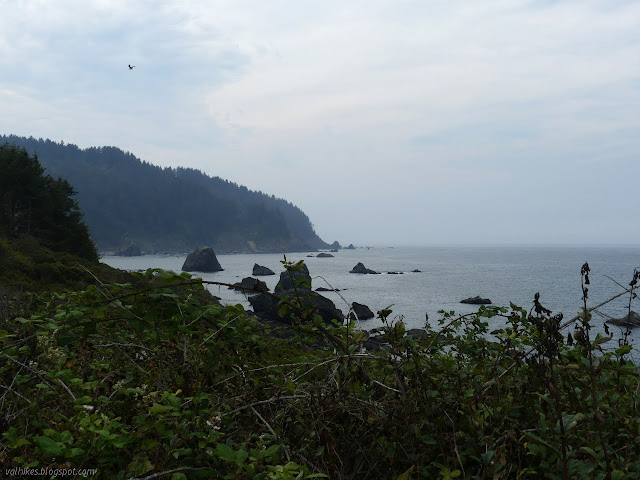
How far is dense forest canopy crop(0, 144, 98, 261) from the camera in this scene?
37688mm

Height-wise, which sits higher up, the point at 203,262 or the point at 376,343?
the point at 376,343

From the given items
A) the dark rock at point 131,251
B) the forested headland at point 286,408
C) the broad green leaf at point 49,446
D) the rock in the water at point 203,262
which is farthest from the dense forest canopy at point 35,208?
Result: the dark rock at point 131,251

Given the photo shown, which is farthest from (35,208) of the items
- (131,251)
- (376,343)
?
(131,251)

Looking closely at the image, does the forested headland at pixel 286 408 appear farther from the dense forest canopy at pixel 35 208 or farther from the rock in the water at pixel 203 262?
the rock in the water at pixel 203 262

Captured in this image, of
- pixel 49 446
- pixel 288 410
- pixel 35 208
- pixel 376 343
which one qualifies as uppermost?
pixel 35 208

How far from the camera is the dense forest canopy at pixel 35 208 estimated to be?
37688mm

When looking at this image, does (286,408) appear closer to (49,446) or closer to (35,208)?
(49,446)

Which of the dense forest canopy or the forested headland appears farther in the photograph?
the dense forest canopy

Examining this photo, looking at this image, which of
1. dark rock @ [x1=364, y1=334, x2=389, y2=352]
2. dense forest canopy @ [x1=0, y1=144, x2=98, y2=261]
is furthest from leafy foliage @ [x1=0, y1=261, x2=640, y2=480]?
dense forest canopy @ [x1=0, y1=144, x2=98, y2=261]

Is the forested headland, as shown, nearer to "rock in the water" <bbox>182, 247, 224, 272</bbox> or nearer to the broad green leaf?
the broad green leaf

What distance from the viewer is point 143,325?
8.40ft

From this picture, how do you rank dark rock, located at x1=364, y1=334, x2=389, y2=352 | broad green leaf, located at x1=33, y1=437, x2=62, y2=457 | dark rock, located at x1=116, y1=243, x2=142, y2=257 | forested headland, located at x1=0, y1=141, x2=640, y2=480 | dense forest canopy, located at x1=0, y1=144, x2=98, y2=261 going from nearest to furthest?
broad green leaf, located at x1=33, y1=437, x2=62, y2=457 < forested headland, located at x1=0, y1=141, x2=640, y2=480 < dark rock, located at x1=364, y1=334, x2=389, y2=352 < dense forest canopy, located at x1=0, y1=144, x2=98, y2=261 < dark rock, located at x1=116, y1=243, x2=142, y2=257

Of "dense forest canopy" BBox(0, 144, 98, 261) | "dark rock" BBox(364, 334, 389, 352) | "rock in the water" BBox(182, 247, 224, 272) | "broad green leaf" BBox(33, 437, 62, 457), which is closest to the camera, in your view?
"broad green leaf" BBox(33, 437, 62, 457)

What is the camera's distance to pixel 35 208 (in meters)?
38.8
